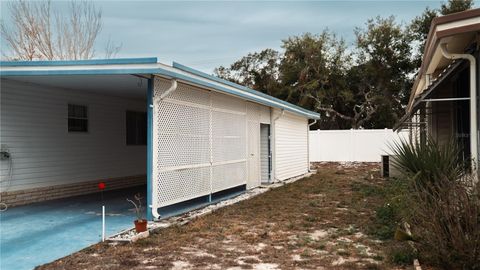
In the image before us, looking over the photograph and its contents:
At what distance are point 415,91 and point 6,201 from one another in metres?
12.5

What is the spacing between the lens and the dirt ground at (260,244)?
5523 millimetres

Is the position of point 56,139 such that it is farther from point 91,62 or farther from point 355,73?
point 355,73

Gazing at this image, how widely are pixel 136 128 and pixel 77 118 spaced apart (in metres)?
2.98

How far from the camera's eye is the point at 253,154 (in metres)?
14.1

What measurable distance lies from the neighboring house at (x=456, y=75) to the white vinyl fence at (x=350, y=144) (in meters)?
16.6

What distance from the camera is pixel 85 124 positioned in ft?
39.0

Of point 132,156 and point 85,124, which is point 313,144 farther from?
point 85,124

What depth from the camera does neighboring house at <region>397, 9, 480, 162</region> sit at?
613 centimetres

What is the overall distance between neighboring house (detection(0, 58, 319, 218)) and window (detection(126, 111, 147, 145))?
0.11ft

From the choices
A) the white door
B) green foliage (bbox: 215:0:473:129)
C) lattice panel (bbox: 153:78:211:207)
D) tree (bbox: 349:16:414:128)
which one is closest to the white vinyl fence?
green foliage (bbox: 215:0:473:129)

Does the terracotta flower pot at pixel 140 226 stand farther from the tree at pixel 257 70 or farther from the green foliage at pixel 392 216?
the tree at pixel 257 70

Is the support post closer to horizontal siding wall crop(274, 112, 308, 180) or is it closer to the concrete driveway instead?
the concrete driveway

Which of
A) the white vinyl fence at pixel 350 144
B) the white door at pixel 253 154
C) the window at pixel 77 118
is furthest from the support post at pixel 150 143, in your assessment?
the white vinyl fence at pixel 350 144

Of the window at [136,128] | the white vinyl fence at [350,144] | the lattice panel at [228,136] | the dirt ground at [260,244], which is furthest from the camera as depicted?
the white vinyl fence at [350,144]
